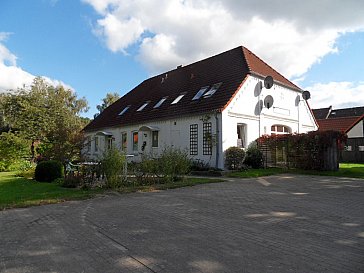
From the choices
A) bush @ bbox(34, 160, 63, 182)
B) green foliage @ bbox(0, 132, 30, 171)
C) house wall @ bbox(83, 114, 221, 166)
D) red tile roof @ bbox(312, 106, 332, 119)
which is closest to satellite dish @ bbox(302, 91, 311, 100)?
house wall @ bbox(83, 114, 221, 166)

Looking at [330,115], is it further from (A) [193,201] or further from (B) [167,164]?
(A) [193,201]

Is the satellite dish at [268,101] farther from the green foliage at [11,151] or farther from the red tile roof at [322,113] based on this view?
the red tile roof at [322,113]

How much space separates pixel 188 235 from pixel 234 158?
12559mm

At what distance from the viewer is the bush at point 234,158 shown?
17469 millimetres

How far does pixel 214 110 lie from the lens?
1780 cm

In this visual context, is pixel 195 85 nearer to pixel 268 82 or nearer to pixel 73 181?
pixel 268 82

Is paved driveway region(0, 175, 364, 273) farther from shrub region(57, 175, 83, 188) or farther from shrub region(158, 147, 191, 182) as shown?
shrub region(158, 147, 191, 182)

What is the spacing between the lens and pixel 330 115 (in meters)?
49.4

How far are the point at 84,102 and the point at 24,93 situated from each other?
17235mm

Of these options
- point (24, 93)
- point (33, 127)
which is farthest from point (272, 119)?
point (24, 93)

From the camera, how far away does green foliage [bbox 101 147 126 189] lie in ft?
36.9

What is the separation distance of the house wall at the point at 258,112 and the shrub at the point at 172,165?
16.3 feet

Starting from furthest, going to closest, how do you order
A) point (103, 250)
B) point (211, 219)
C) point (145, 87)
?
point (145, 87), point (211, 219), point (103, 250)

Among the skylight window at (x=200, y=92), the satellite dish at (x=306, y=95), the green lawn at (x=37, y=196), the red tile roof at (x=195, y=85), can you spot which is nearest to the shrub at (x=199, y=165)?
the red tile roof at (x=195, y=85)
